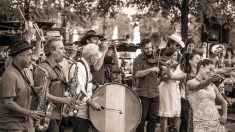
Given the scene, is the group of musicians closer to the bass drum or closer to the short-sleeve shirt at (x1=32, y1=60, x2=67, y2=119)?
the short-sleeve shirt at (x1=32, y1=60, x2=67, y2=119)

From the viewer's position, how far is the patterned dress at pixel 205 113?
7.36 m

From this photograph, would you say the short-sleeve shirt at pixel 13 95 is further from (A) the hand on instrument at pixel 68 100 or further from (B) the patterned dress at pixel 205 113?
(B) the patterned dress at pixel 205 113

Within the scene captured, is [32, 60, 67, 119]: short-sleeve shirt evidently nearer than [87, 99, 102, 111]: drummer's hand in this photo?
Yes

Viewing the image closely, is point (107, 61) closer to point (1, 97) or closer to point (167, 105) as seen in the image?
point (167, 105)

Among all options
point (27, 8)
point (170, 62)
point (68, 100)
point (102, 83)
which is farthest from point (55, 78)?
point (27, 8)

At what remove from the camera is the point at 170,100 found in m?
10.0

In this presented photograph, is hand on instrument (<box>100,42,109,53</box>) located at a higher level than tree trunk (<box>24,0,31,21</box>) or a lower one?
lower

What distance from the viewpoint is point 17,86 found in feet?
19.4

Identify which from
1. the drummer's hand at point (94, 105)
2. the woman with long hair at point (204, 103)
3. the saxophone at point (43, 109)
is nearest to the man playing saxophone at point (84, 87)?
the drummer's hand at point (94, 105)

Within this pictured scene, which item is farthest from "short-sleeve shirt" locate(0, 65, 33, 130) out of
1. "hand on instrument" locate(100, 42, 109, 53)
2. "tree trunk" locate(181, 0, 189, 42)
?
"tree trunk" locate(181, 0, 189, 42)

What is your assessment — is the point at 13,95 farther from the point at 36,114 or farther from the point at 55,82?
the point at 55,82

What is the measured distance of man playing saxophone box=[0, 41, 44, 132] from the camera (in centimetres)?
585

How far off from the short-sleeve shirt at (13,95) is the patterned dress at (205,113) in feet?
8.32

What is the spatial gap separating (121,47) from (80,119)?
447cm
